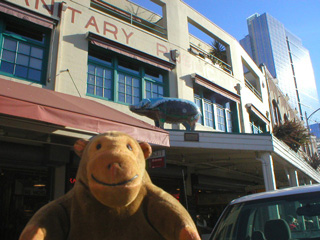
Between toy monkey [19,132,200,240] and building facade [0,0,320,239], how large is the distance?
231 centimetres

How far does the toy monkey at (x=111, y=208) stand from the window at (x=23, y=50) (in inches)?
251

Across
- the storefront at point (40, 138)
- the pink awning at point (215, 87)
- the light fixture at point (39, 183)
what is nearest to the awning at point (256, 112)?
the pink awning at point (215, 87)

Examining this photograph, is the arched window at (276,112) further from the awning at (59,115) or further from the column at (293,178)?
the awning at (59,115)

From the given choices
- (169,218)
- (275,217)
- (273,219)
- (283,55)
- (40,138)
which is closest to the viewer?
(169,218)

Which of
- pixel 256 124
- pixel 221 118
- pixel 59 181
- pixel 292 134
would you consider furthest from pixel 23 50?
pixel 292 134

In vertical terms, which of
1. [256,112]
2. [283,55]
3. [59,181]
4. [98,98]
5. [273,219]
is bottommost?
[273,219]

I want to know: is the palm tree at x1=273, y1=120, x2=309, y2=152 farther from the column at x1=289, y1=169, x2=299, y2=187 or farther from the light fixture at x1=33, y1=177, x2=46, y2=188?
the light fixture at x1=33, y1=177, x2=46, y2=188

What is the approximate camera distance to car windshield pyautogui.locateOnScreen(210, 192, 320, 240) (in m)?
2.90

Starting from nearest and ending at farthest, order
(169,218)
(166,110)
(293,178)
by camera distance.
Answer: (169,218), (166,110), (293,178)

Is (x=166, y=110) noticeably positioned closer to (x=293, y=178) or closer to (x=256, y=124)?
(x=293, y=178)

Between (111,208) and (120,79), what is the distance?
8017 millimetres

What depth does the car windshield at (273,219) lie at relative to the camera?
2.90 m

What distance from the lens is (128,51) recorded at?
387 inches

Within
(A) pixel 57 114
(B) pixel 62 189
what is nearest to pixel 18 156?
(B) pixel 62 189
